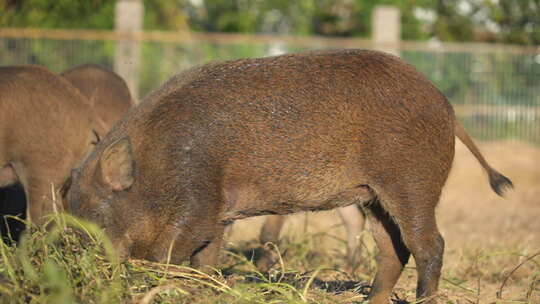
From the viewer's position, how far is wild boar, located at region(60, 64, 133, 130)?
242 inches

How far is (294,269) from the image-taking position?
4758mm

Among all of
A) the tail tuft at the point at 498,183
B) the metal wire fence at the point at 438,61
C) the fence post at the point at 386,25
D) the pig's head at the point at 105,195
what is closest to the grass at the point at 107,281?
the pig's head at the point at 105,195

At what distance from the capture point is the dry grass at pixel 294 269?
3195mm

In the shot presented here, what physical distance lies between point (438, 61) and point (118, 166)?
9.54 metres

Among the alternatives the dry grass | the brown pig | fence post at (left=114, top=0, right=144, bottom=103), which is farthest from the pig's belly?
fence post at (left=114, top=0, right=144, bottom=103)

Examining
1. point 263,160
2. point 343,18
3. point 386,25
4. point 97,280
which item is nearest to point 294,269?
point 263,160

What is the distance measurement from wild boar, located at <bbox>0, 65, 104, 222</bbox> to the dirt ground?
5.25 ft

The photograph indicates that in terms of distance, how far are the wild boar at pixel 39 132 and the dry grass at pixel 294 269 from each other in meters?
1.06

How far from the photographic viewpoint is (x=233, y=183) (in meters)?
4.04

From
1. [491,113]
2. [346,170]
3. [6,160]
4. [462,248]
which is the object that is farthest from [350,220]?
[491,113]

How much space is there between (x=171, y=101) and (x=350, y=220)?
2506mm

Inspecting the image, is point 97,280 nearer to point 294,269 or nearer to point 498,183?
point 294,269

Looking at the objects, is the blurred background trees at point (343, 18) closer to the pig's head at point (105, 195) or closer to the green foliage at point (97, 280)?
the pig's head at point (105, 195)

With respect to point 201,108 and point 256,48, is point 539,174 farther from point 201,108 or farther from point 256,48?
point 201,108
